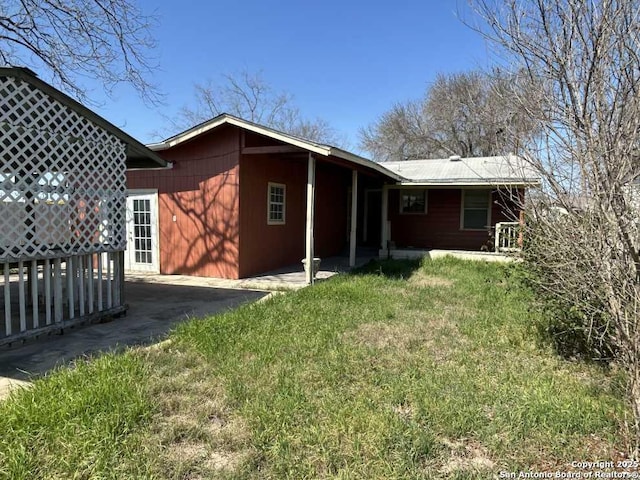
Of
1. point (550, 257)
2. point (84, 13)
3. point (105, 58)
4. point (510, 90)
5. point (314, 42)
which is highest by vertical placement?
point (314, 42)

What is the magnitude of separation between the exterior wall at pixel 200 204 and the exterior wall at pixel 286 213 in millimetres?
265

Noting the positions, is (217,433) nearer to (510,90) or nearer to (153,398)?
(153,398)

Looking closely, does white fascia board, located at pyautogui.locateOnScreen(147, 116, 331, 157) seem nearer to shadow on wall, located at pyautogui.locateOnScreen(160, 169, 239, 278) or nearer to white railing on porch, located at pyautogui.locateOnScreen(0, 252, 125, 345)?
shadow on wall, located at pyautogui.locateOnScreen(160, 169, 239, 278)

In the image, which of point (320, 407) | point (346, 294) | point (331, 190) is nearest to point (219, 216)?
point (346, 294)

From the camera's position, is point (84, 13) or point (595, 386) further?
point (84, 13)

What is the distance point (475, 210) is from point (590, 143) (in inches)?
431

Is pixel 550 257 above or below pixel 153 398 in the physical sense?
above

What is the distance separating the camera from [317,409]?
2.84 metres

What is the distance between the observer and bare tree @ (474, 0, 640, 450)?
2361 mm

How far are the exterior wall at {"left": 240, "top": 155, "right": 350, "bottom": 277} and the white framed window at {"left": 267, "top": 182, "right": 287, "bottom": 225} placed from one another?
0.36 feet

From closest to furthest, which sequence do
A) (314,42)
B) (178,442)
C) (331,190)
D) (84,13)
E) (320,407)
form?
(178,442)
(320,407)
(84,13)
(331,190)
(314,42)

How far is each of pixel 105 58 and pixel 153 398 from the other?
1015cm

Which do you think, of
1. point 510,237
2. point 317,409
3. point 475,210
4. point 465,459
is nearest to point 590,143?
point 465,459

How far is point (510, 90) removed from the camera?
300 cm
